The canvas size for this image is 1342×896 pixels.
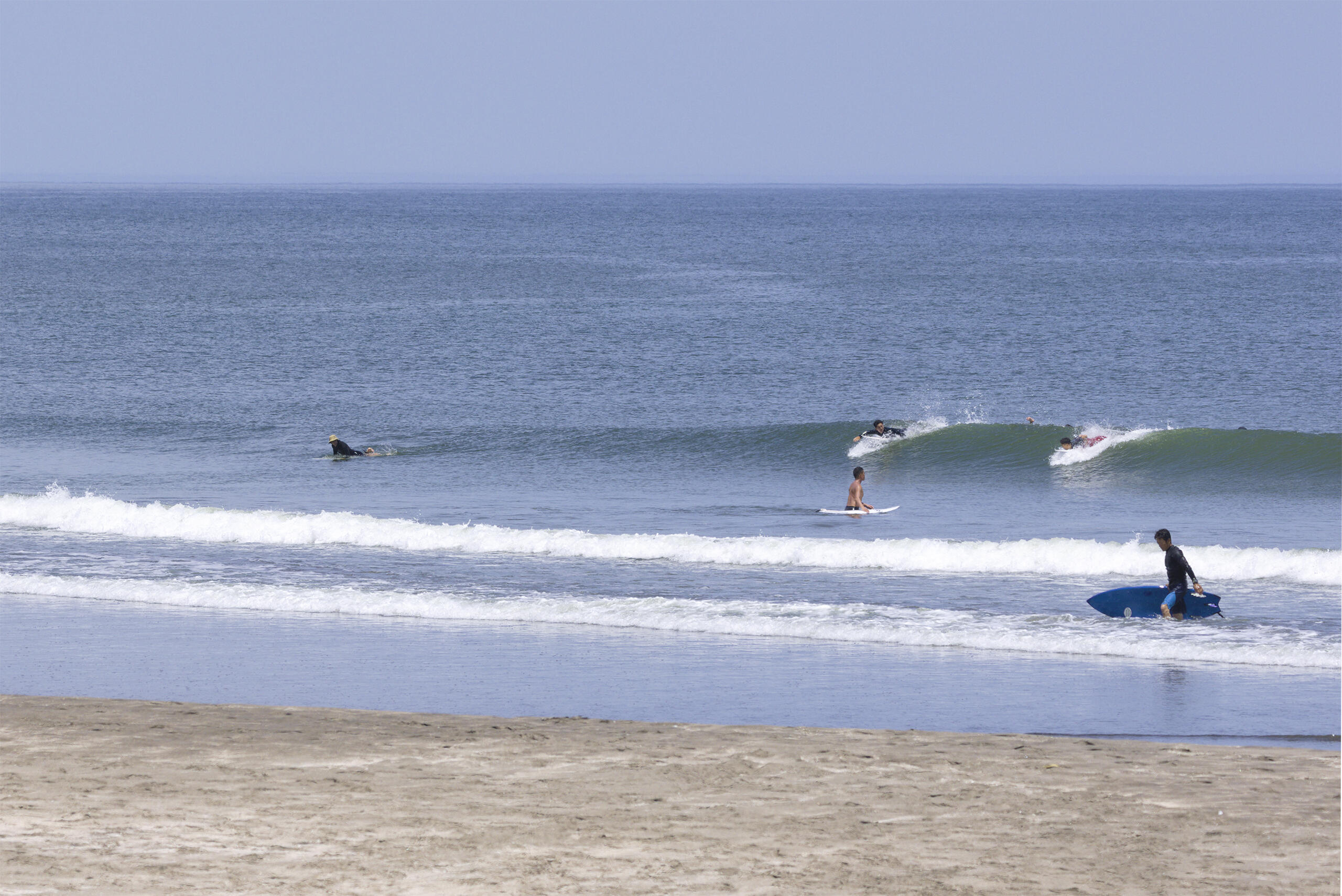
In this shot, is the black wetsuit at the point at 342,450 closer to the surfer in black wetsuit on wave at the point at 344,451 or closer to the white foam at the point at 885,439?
the surfer in black wetsuit on wave at the point at 344,451

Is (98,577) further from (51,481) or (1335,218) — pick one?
(1335,218)

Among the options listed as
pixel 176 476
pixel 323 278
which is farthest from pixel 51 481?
pixel 323 278

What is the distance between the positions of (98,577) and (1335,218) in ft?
584

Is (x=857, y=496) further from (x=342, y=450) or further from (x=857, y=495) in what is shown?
(x=342, y=450)

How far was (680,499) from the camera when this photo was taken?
2786cm

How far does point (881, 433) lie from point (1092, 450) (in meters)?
4.65

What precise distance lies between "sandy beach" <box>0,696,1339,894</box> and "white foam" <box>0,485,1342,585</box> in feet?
29.6

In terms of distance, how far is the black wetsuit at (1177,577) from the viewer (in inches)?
635

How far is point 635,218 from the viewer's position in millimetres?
169875

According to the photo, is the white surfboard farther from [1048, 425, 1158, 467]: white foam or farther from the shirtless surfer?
[1048, 425, 1158, 467]: white foam

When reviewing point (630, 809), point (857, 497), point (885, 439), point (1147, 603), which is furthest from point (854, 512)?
point (630, 809)

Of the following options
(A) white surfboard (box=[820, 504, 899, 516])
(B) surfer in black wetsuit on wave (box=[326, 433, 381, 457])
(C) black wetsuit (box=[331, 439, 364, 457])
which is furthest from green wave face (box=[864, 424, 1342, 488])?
(C) black wetsuit (box=[331, 439, 364, 457])

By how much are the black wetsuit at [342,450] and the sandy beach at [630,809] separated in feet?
66.0

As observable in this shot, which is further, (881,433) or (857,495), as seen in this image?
(881,433)
